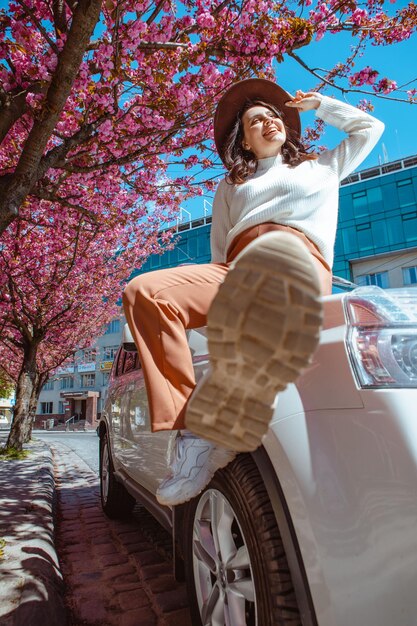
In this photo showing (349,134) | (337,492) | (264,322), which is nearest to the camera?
(264,322)

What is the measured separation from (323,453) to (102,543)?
3193mm

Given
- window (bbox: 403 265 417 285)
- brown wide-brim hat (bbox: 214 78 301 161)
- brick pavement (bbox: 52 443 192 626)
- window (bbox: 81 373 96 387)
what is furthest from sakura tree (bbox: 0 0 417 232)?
window (bbox: 81 373 96 387)

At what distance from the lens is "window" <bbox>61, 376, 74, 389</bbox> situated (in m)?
55.8

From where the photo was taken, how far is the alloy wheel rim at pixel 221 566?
1.54 meters

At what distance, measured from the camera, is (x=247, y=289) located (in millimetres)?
929

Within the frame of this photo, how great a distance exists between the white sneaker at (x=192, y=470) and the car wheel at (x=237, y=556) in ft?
0.20

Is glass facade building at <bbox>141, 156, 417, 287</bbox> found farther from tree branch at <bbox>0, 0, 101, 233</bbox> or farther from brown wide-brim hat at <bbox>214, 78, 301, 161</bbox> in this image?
brown wide-brim hat at <bbox>214, 78, 301, 161</bbox>

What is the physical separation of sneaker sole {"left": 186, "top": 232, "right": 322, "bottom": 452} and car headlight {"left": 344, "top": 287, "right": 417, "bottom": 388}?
41 centimetres

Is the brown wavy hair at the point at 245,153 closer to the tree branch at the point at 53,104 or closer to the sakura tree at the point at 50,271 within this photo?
the tree branch at the point at 53,104

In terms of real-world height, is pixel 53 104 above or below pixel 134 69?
below

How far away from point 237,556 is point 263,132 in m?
1.87

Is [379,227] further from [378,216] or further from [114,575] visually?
[114,575]

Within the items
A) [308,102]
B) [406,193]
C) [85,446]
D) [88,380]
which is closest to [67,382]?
[88,380]

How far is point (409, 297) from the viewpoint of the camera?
1478 millimetres
